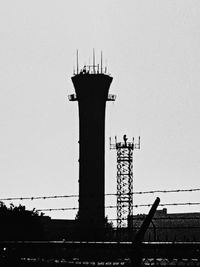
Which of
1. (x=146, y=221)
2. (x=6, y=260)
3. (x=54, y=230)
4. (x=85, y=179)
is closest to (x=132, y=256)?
(x=146, y=221)

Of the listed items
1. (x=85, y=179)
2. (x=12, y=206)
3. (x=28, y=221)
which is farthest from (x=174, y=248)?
(x=85, y=179)

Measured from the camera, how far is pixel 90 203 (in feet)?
372

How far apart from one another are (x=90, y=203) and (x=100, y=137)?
9043 mm

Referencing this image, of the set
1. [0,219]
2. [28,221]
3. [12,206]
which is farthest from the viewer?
[12,206]

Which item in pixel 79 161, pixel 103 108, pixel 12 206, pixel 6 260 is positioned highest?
pixel 103 108

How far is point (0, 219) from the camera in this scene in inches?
2096

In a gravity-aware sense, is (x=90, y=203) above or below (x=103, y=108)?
below

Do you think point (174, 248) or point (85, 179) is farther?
point (85, 179)

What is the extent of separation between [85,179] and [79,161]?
3.63m

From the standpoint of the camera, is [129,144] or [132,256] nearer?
[132,256]

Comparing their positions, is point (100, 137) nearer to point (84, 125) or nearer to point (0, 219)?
point (84, 125)

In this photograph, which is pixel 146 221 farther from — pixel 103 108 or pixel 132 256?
pixel 103 108

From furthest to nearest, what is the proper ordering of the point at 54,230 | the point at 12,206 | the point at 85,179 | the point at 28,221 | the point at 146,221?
the point at 85,179 → the point at 54,230 → the point at 12,206 → the point at 28,221 → the point at 146,221

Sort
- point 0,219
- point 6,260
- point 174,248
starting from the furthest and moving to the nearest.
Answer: point 0,219, point 6,260, point 174,248
